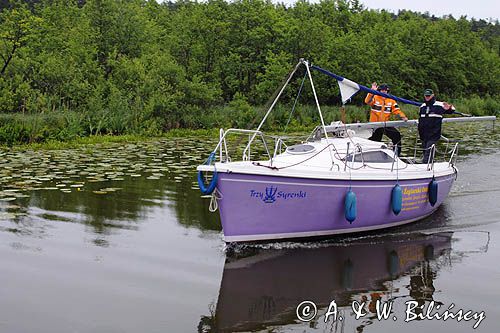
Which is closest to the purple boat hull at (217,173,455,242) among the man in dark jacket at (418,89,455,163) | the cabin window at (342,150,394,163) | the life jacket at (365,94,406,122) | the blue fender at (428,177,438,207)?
the cabin window at (342,150,394,163)

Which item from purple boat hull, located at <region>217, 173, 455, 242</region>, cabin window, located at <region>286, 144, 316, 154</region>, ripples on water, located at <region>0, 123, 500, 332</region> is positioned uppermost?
cabin window, located at <region>286, 144, 316, 154</region>

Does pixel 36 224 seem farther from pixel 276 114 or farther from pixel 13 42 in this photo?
pixel 276 114

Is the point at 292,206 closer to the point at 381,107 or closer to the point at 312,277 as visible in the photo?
the point at 312,277

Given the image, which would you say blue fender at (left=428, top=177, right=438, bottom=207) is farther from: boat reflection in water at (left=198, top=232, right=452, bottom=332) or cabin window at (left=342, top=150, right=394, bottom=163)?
boat reflection in water at (left=198, top=232, right=452, bottom=332)

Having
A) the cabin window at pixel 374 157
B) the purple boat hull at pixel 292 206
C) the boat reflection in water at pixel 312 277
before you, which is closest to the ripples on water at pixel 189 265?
the boat reflection in water at pixel 312 277

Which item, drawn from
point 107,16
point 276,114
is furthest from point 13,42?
point 276,114

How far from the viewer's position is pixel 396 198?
9539 mm

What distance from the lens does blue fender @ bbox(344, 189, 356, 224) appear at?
8.81 m

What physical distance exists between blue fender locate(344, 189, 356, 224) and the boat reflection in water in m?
0.47

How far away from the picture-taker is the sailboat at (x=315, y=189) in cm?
827

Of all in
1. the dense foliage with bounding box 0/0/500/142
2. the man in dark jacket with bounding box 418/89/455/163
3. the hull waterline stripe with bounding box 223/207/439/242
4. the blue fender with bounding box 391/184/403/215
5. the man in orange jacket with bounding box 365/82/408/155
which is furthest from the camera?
the dense foliage with bounding box 0/0/500/142

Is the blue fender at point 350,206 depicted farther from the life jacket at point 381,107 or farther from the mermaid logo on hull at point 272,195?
the life jacket at point 381,107

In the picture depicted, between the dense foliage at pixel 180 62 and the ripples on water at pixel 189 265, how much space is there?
9.91m

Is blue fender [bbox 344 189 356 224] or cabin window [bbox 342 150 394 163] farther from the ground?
cabin window [bbox 342 150 394 163]
